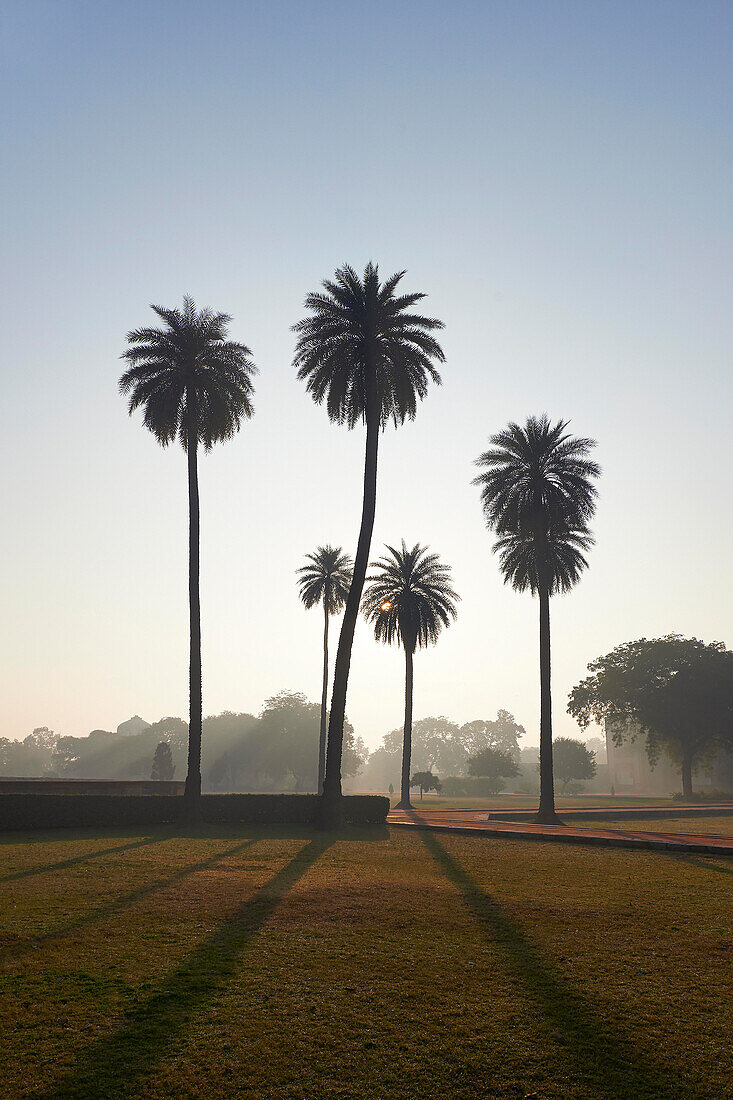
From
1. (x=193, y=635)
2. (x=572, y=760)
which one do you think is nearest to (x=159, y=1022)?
(x=193, y=635)

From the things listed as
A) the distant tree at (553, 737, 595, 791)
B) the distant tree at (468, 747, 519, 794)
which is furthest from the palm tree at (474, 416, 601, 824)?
the distant tree at (553, 737, 595, 791)

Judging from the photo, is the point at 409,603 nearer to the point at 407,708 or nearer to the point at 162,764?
the point at 407,708

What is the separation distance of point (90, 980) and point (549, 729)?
3268 centimetres

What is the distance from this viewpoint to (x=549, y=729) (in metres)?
38.5

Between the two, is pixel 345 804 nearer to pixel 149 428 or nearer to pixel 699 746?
pixel 149 428

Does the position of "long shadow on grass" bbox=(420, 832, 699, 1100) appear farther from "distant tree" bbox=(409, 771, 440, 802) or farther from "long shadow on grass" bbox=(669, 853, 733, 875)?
"distant tree" bbox=(409, 771, 440, 802)

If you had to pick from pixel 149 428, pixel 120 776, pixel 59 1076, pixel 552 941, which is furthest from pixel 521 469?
pixel 120 776

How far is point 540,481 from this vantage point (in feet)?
129

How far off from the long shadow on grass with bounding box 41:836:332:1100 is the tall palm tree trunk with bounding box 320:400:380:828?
1770 cm

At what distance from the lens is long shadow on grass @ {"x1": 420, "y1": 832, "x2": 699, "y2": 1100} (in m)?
6.25

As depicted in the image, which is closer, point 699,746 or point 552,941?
point 552,941

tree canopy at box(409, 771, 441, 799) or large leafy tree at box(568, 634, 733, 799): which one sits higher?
large leafy tree at box(568, 634, 733, 799)

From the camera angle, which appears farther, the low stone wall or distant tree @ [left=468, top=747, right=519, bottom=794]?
distant tree @ [left=468, top=747, right=519, bottom=794]

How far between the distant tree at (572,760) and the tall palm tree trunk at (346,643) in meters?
77.2
